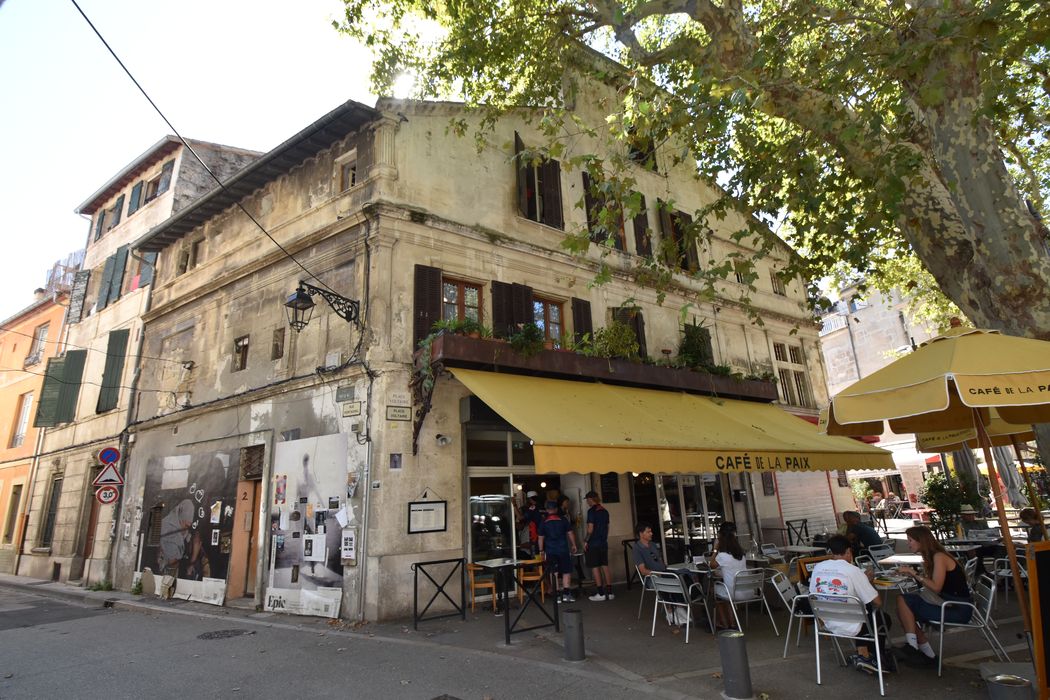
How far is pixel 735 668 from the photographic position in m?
4.52

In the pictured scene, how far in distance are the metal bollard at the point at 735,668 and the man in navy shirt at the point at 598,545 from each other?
4169mm

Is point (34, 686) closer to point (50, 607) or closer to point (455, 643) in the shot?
point (455, 643)

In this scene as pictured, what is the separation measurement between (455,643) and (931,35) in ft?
27.5

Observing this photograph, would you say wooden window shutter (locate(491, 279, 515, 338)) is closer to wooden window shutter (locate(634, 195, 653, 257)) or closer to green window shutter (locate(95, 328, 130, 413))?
wooden window shutter (locate(634, 195, 653, 257))

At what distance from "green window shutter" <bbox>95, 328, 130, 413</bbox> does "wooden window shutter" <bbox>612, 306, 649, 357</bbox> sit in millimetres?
12780

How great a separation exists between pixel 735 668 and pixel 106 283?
1922cm

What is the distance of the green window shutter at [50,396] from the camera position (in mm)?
16484

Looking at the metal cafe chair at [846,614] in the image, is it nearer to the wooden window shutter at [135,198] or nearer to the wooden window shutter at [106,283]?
the wooden window shutter at [106,283]

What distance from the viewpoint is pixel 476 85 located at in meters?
11.5

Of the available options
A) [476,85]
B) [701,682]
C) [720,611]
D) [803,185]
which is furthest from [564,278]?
[701,682]

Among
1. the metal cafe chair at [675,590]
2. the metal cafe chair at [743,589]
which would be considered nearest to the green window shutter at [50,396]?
the metal cafe chair at [675,590]

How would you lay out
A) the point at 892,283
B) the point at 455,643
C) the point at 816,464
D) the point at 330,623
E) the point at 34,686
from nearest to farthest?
the point at 34,686
the point at 455,643
the point at 330,623
the point at 816,464
the point at 892,283

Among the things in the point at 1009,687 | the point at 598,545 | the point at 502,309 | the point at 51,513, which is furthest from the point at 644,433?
the point at 51,513

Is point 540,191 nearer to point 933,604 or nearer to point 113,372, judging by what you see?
point 933,604
